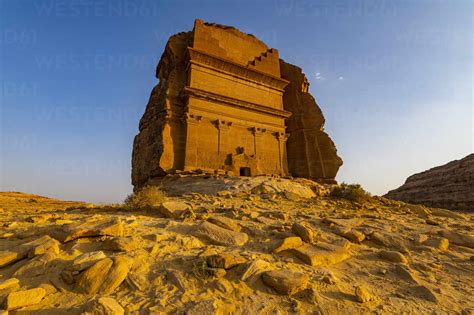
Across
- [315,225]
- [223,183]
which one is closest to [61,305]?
[315,225]

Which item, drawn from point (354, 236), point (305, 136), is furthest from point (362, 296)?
point (305, 136)

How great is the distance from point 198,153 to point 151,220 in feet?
34.0

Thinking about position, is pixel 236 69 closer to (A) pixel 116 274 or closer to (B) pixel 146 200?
(B) pixel 146 200

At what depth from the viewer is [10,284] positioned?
7.40 ft

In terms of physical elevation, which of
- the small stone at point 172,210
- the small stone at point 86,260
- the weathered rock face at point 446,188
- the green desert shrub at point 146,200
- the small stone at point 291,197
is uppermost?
the weathered rock face at point 446,188

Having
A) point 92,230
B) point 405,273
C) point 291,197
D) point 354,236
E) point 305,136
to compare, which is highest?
point 305,136

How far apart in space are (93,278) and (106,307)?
21.4 inches

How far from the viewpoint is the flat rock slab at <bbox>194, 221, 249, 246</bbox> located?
3687 millimetres

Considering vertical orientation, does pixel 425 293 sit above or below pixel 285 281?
below

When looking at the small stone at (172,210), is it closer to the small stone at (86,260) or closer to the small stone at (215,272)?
the small stone at (86,260)

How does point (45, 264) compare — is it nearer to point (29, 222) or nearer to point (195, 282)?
point (195, 282)

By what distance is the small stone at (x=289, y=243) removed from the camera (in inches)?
137

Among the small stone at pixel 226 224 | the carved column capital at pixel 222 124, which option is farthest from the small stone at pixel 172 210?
the carved column capital at pixel 222 124

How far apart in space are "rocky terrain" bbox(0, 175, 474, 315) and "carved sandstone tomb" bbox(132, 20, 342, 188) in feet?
34.7
